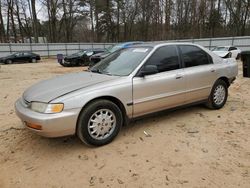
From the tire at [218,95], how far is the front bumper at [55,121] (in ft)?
9.95

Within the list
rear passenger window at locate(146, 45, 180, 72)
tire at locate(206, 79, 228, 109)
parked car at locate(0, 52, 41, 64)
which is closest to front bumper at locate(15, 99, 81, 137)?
rear passenger window at locate(146, 45, 180, 72)

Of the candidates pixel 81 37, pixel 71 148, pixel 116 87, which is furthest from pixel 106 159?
pixel 81 37

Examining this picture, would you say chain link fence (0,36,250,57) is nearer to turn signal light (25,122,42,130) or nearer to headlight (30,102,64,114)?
headlight (30,102,64,114)

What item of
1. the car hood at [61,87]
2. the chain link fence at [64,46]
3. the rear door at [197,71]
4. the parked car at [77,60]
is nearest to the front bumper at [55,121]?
the car hood at [61,87]

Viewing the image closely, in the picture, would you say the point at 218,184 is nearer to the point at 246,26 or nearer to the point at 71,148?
the point at 71,148

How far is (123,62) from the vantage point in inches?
167

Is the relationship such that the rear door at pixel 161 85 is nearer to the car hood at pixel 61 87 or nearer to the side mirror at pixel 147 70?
the side mirror at pixel 147 70

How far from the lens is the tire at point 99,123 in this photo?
335cm

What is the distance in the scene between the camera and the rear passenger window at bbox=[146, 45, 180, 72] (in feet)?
13.5

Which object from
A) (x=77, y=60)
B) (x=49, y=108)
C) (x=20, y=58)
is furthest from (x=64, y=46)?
(x=49, y=108)

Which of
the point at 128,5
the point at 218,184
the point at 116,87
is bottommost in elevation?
the point at 218,184

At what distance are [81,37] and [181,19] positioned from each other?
20.2 metres

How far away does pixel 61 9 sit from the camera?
3850 cm

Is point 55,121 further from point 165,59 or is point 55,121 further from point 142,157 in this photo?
point 165,59
